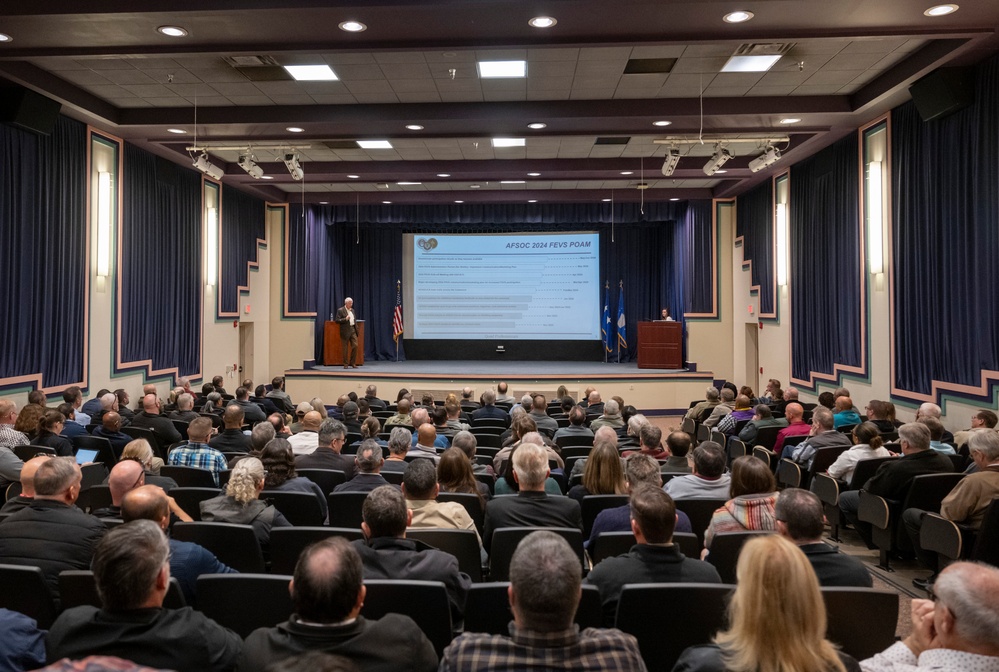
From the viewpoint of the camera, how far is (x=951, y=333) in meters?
6.95

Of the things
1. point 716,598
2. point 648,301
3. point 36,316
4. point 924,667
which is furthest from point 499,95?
point 648,301

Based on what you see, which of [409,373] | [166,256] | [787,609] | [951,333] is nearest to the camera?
[787,609]

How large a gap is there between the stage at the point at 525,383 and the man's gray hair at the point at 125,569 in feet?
33.7

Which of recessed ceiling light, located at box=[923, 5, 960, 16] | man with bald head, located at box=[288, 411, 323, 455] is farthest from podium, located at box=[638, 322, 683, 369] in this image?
man with bald head, located at box=[288, 411, 323, 455]

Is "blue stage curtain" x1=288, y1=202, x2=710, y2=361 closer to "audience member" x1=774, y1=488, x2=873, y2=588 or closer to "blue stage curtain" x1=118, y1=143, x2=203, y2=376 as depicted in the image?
"blue stage curtain" x1=118, y1=143, x2=203, y2=376

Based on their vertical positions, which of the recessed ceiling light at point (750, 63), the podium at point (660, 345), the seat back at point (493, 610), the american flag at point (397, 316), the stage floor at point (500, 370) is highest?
the recessed ceiling light at point (750, 63)

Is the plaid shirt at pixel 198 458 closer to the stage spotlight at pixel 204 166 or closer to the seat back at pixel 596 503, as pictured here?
the seat back at pixel 596 503

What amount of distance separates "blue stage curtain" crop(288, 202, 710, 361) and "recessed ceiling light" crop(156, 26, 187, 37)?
8436 millimetres

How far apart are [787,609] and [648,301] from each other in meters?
15.0

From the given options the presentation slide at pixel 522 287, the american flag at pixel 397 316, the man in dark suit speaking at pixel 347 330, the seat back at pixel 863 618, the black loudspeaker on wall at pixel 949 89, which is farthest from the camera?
the american flag at pixel 397 316

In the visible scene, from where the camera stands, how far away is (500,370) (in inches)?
525

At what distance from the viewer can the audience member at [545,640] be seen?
1607 millimetres

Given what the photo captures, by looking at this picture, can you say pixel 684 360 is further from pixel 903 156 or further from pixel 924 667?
pixel 924 667

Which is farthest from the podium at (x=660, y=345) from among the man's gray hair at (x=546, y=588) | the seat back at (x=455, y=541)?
the man's gray hair at (x=546, y=588)
